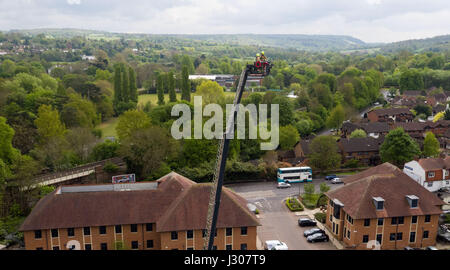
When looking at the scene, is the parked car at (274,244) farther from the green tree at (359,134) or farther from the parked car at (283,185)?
the green tree at (359,134)

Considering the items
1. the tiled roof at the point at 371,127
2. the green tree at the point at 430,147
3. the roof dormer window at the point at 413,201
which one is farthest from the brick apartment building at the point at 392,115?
the roof dormer window at the point at 413,201

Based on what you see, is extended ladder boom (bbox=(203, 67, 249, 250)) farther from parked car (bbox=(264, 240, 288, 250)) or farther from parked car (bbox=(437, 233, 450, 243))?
parked car (bbox=(437, 233, 450, 243))

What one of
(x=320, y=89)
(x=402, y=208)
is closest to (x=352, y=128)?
(x=320, y=89)

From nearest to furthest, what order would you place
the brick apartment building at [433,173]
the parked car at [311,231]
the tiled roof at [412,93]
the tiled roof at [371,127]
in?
the parked car at [311,231] → the brick apartment building at [433,173] → the tiled roof at [371,127] → the tiled roof at [412,93]

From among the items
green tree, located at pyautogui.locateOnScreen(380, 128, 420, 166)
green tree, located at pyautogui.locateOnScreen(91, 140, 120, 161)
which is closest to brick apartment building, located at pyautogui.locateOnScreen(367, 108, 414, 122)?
green tree, located at pyautogui.locateOnScreen(380, 128, 420, 166)

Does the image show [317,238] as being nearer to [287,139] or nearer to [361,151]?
[361,151]
